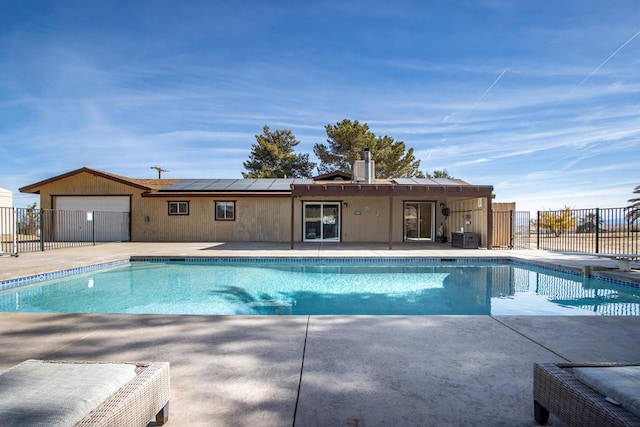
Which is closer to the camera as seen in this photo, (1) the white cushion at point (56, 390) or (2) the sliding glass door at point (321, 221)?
(1) the white cushion at point (56, 390)

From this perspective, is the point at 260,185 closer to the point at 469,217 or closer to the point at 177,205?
the point at 177,205

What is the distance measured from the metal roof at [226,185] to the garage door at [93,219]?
2.37 m

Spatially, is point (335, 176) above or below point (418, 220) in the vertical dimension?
above

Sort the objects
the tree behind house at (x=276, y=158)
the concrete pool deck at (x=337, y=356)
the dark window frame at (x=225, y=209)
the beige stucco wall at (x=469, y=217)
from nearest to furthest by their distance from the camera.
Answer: the concrete pool deck at (x=337, y=356) < the beige stucco wall at (x=469, y=217) < the dark window frame at (x=225, y=209) < the tree behind house at (x=276, y=158)

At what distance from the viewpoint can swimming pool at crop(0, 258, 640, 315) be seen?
18.2 feet

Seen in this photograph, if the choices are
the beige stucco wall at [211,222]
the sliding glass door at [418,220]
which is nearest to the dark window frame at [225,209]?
the beige stucco wall at [211,222]

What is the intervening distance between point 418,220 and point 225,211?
9.11m

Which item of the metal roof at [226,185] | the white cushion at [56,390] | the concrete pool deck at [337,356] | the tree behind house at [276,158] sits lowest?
the concrete pool deck at [337,356]

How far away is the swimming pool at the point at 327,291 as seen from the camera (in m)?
5.55

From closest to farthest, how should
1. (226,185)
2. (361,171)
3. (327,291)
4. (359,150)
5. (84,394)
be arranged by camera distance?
(84,394) → (327,291) → (361,171) → (226,185) → (359,150)

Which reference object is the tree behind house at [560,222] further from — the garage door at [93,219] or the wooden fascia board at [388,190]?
the garage door at [93,219]

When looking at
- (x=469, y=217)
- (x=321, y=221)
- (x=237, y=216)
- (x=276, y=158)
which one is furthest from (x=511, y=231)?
(x=276, y=158)

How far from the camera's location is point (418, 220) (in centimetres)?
1616

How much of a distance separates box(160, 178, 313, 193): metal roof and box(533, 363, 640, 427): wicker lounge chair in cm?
1378
